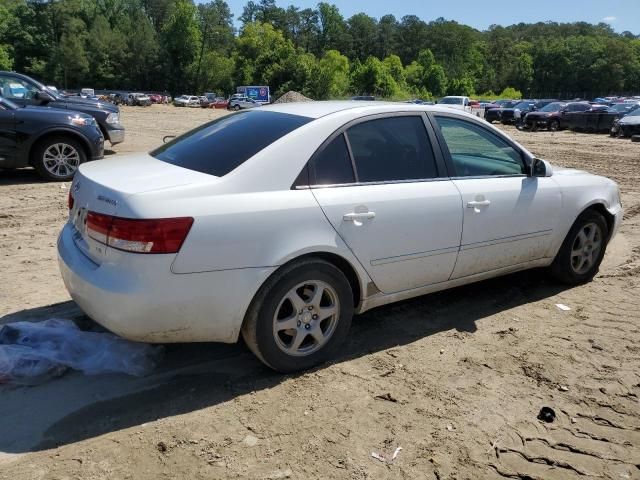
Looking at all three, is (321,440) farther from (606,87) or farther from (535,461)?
(606,87)

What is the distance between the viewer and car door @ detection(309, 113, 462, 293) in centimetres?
351

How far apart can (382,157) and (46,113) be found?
23.7 feet

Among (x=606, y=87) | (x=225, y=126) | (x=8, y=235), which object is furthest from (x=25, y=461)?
(x=606, y=87)

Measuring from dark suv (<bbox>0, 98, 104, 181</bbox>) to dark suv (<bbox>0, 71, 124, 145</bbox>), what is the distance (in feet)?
7.00

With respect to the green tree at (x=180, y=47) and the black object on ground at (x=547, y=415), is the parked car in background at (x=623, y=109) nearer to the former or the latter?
the black object on ground at (x=547, y=415)

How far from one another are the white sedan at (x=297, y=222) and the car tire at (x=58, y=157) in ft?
19.5

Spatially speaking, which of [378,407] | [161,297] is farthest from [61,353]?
[378,407]

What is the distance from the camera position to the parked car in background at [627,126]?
2409 centimetres

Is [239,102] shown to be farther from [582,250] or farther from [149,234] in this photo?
[149,234]

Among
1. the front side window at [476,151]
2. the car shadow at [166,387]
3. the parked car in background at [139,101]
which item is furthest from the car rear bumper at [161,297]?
the parked car in background at [139,101]

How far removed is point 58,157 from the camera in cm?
937

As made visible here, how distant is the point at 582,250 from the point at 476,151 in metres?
1.49

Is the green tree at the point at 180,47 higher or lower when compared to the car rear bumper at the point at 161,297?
higher

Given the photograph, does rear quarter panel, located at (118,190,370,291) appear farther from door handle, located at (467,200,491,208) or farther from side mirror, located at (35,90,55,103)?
side mirror, located at (35,90,55,103)
